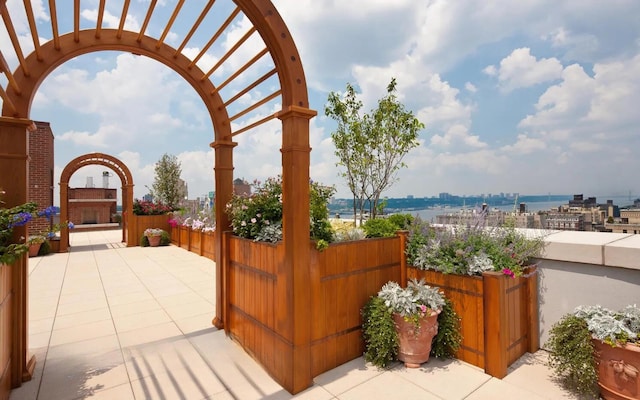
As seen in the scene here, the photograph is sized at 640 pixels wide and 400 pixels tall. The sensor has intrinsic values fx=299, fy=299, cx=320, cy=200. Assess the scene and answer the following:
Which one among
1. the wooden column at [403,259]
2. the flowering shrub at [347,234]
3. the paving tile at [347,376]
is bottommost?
the paving tile at [347,376]

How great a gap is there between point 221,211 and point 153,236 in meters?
8.39

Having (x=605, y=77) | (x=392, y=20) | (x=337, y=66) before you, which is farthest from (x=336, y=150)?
(x=605, y=77)

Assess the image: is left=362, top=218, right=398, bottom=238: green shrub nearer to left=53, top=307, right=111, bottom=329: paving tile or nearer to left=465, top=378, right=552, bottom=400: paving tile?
left=465, top=378, right=552, bottom=400: paving tile

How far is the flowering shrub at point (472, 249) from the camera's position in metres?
2.63

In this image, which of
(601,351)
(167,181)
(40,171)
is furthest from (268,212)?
(40,171)

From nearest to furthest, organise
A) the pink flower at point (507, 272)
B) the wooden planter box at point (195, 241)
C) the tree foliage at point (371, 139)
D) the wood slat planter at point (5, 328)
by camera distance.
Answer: the wood slat planter at point (5, 328) < the pink flower at point (507, 272) < the tree foliage at point (371, 139) < the wooden planter box at point (195, 241)

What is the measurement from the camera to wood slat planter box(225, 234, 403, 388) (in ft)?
7.92

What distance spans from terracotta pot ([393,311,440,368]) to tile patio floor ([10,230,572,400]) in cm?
10

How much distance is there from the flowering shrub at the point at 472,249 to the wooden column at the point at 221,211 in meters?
2.08

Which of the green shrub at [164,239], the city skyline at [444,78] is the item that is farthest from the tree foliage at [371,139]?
the green shrub at [164,239]

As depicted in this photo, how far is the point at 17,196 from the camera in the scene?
7.93 ft

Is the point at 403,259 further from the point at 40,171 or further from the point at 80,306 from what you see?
the point at 40,171

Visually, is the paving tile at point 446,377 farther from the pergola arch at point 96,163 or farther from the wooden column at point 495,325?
the pergola arch at point 96,163

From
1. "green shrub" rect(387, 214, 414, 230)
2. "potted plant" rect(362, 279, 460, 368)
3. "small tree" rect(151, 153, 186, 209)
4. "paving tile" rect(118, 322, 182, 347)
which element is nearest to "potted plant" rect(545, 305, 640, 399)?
"potted plant" rect(362, 279, 460, 368)
